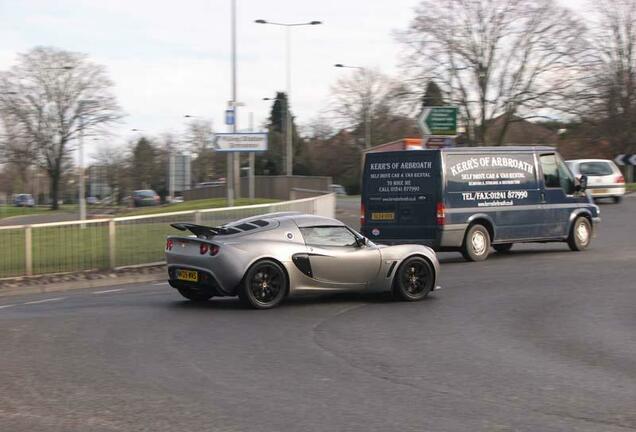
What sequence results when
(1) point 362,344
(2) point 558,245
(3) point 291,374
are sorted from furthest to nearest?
1. (2) point 558,245
2. (1) point 362,344
3. (3) point 291,374

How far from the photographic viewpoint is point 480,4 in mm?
54750

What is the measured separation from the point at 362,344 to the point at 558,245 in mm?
14034

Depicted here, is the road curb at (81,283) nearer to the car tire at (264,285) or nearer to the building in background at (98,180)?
the car tire at (264,285)

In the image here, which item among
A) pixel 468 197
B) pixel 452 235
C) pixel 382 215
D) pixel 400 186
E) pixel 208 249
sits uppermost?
pixel 400 186

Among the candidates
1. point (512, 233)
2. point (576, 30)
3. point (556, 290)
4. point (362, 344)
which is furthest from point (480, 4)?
point (362, 344)

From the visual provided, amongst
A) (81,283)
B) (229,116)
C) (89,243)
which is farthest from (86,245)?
(229,116)

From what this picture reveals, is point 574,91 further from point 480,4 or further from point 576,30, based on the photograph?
point 480,4

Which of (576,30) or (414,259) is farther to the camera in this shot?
(576,30)

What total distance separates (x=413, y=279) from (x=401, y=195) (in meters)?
5.50

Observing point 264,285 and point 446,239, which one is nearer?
point 264,285

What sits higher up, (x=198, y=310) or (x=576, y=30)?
(x=576, y=30)

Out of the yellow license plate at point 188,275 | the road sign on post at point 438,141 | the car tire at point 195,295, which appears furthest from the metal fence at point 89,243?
the road sign on post at point 438,141

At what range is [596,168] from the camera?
32875mm

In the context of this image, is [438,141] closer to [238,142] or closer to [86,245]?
[86,245]
